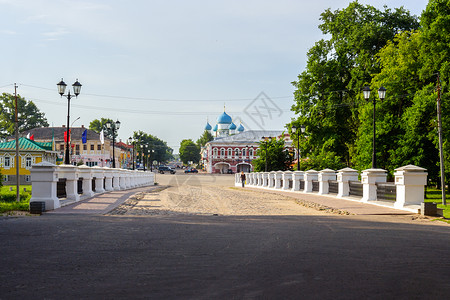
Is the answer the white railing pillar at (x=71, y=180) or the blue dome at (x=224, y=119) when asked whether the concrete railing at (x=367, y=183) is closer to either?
the white railing pillar at (x=71, y=180)

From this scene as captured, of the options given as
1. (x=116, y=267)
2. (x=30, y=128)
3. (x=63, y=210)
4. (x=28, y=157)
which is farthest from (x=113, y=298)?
(x=30, y=128)

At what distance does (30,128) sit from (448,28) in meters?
110

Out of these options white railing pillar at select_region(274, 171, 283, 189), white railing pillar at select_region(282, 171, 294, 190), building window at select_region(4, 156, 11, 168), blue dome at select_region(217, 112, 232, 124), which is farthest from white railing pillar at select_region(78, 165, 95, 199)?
blue dome at select_region(217, 112, 232, 124)

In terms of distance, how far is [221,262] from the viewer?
7582 millimetres

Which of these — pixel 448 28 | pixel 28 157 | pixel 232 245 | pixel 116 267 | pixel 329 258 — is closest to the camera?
pixel 116 267

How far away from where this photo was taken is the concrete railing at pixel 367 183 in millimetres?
18531

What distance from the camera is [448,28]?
3319cm

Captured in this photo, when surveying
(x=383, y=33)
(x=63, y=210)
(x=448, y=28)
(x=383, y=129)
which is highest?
(x=383, y=33)

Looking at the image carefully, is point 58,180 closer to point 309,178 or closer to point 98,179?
point 98,179

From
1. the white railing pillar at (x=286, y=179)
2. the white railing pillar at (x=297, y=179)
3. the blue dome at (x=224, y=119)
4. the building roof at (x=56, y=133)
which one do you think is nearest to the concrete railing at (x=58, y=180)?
the white railing pillar at (x=297, y=179)

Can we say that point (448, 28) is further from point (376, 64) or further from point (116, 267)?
point (116, 267)

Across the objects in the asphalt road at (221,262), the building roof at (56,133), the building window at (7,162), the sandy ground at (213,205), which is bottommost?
the sandy ground at (213,205)

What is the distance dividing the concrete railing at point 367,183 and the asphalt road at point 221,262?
672 cm

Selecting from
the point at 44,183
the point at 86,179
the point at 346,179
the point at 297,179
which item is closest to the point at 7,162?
the point at 297,179
